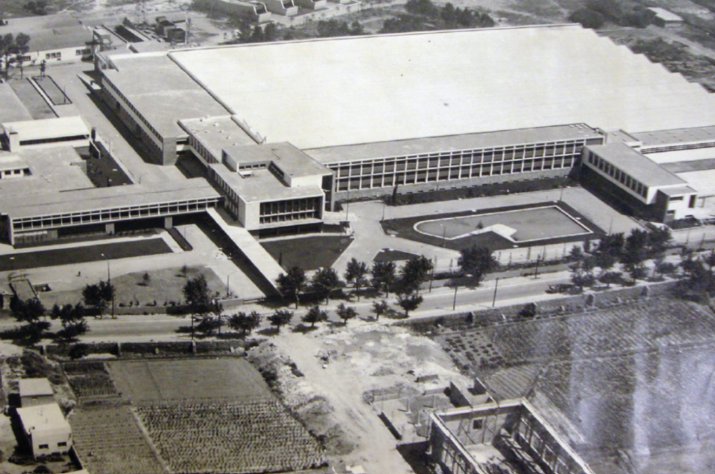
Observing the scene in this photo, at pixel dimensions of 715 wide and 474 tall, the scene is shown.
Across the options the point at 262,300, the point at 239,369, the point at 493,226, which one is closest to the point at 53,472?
the point at 239,369

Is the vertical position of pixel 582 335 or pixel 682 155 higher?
pixel 682 155

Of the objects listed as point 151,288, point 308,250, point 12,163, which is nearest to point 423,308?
point 308,250

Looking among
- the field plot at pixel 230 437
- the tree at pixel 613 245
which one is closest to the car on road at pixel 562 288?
the tree at pixel 613 245

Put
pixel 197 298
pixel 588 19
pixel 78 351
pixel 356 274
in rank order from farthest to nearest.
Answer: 1. pixel 588 19
2. pixel 356 274
3. pixel 197 298
4. pixel 78 351

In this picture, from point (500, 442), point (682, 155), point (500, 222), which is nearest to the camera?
point (500, 442)

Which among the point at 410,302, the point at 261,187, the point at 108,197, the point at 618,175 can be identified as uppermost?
the point at 261,187

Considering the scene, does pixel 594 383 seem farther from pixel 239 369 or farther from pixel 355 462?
pixel 239 369

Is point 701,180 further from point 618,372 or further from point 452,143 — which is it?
point 618,372
